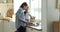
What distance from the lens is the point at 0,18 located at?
5.29 m

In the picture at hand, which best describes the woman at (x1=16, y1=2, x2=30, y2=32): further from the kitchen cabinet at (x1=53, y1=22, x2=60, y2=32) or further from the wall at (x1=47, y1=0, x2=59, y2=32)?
the kitchen cabinet at (x1=53, y1=22, x2=60, y2=32)

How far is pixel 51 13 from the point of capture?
2.40 meters

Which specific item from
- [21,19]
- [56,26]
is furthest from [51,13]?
[21,19]

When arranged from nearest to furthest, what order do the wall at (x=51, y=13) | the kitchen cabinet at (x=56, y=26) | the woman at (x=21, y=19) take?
the kitchen cabinet at (x=56, y=26), the wall at (x=51, y=13), the woman at (x=21, y=19)

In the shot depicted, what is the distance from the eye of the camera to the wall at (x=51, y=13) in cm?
239

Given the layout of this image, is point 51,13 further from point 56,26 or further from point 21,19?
point 21,19

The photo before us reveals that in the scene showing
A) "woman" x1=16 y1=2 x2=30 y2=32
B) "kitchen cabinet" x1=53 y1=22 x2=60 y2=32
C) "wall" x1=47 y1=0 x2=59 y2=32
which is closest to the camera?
"kitchen cabinet" x1=53 y1=22 x2=60 y2=32

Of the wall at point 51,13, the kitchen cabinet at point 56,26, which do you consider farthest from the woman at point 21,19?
the kitchen cabinet at point 56,26

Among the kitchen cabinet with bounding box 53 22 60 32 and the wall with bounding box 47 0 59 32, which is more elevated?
the wall with bounding box 47 0 59 32

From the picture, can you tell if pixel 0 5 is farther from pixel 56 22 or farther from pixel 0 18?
pixel 56 22

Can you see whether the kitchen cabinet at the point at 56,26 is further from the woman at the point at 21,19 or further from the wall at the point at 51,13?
the woman at the point at 21,19

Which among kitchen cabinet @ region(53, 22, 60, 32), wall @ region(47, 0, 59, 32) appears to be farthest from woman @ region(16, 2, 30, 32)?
kitchen cabinet @ region(53, 22, 60, 32)

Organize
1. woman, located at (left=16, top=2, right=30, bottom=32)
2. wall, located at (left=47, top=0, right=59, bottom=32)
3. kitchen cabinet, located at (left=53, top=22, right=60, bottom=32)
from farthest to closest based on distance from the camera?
woman, located at (left=16, top=2, right=30, bottom=32)
wall, located at (left=47, top=0, right=59, bottom=32)
kitchen cabinet, located at (left=53, top=22, right=60, bottom=32)

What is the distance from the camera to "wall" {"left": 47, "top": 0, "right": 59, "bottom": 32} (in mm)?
2393
